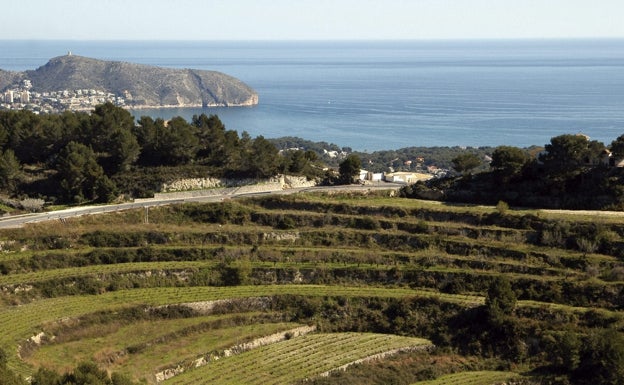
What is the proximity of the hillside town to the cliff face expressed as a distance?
153 inches

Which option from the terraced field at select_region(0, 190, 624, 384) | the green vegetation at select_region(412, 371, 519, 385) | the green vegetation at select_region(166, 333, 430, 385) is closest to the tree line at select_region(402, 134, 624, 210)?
the terraced field at select_region(0, 190, 624, 384)

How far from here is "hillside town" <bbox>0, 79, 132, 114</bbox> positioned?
15300 cm

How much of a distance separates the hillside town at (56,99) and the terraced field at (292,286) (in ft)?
375

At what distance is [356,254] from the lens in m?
39.5

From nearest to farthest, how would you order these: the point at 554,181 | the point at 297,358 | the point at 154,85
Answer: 1. the point at 297,358
2. the point at 554,181
3. the point at 154,85

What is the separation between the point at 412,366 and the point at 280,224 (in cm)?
1613

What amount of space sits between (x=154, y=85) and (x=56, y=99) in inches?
1209

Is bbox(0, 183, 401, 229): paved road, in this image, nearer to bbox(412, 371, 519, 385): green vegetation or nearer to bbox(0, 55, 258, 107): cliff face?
bbox(412, 371, 519, 385): green vegetation

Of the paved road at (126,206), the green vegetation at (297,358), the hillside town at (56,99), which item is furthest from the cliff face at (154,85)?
the green vegetation at (297,358)

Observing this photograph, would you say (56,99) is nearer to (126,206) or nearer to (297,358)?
(126,206)

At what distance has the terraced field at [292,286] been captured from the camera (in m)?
30.5

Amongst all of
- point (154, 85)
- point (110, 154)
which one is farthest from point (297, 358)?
point (154, 85)

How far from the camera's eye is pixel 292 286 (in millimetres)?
36875

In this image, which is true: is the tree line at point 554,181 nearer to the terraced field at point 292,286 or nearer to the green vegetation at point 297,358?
the terraced field at point 292,286
